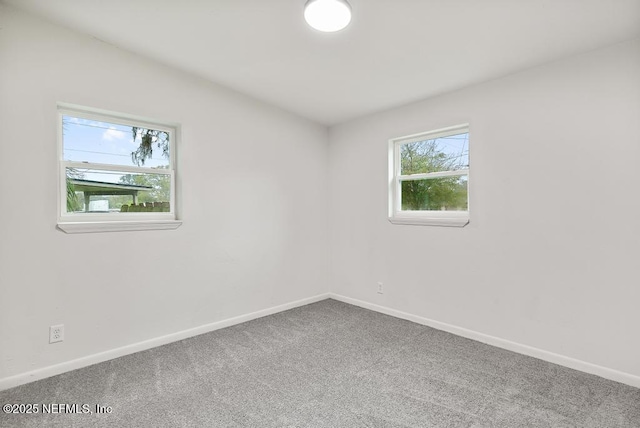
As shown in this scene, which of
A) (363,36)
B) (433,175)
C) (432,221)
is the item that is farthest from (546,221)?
(363,36)

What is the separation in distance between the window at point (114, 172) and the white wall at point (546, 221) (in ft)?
7.79

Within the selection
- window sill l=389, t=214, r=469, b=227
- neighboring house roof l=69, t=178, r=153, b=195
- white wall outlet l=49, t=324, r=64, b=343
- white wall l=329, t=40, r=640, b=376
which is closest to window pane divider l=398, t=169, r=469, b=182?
white wall l=329, t=40, r=640, b=376

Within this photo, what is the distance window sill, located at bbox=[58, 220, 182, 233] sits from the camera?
2.41 metres

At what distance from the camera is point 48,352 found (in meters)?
2.32

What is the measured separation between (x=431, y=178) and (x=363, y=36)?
1.61 m

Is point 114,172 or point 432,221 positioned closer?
point 114,172

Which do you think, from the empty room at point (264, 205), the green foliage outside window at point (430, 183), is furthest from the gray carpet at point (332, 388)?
the green foliage outside window at point (430, 183)

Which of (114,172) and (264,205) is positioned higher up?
(114,172)

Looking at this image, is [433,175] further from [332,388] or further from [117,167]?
[117,167]

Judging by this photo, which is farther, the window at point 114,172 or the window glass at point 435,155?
the window glass at point 435,155

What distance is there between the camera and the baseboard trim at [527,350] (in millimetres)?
2180

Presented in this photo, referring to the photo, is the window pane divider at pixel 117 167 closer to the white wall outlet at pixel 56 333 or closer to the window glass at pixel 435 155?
the white wall outlet at pixel 56 333

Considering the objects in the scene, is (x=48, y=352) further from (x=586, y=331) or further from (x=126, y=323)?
(x=586, y=331)

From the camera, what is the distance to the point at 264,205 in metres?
3.60
